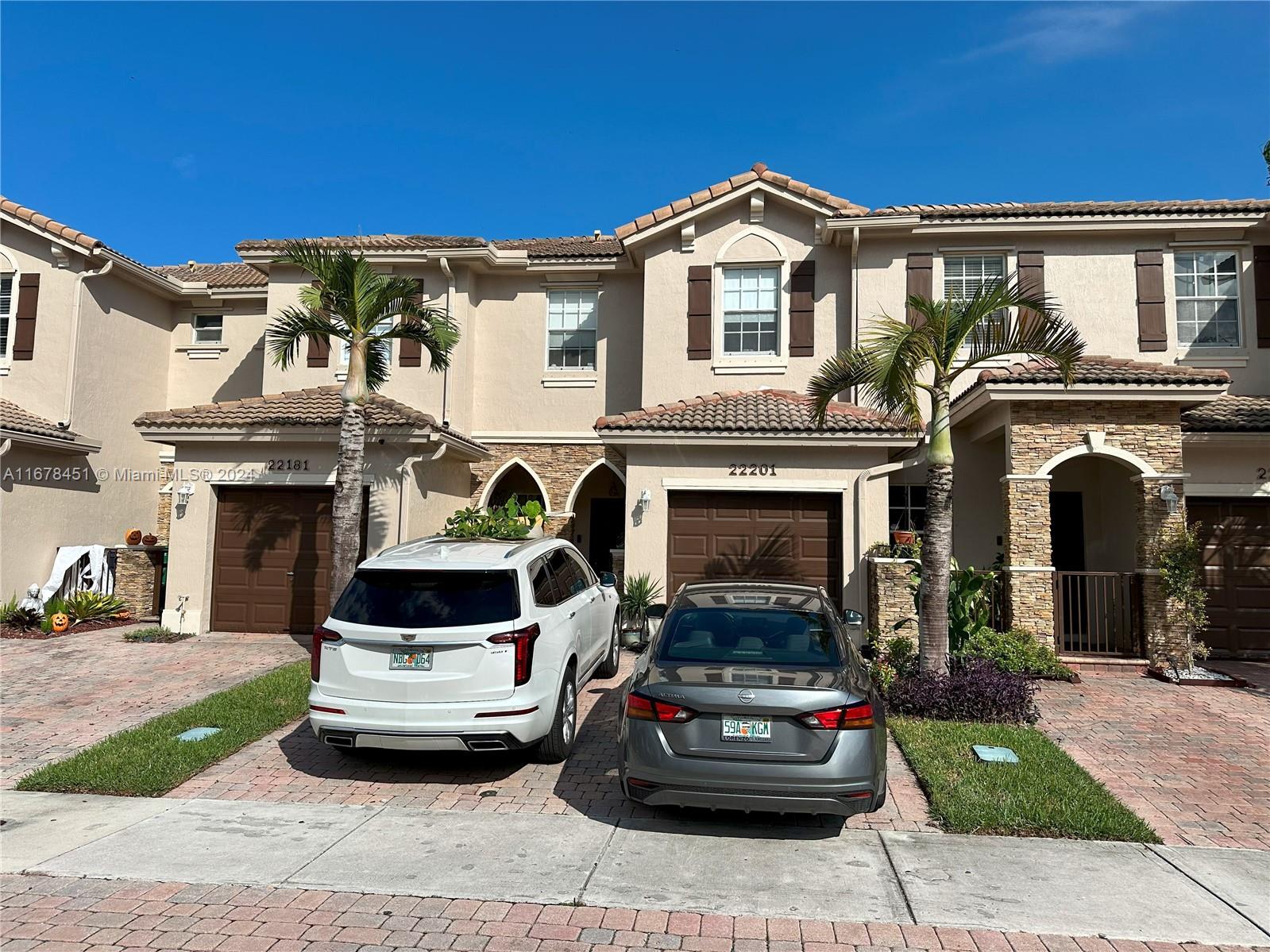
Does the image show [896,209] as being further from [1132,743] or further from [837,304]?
[1132,743]

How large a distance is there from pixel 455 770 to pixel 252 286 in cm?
1452

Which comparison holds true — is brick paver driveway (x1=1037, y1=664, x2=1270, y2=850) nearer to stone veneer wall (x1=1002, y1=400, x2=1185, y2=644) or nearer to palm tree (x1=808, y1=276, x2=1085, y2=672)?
stone veneer wall (x1=1002, y1=400, x2=1185, y2=644)

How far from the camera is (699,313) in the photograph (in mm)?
14555

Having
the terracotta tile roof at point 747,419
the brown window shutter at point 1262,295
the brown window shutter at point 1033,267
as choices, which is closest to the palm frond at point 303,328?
the terracotta tile roof at point 747,419

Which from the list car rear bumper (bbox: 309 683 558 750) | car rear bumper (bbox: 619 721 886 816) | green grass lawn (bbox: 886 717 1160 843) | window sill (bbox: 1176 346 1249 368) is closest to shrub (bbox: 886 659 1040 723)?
green grass lawn (bbox: 886 717 1160 843)

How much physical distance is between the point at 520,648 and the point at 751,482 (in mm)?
6893

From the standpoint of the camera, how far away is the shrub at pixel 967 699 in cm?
779

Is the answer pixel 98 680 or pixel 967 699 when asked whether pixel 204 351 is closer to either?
pixel 98 680

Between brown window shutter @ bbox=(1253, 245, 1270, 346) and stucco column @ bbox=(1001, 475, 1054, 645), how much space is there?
6.36 meters

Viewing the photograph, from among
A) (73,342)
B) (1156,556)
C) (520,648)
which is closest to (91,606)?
(73,342)

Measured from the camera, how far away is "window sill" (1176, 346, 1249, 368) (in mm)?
13586

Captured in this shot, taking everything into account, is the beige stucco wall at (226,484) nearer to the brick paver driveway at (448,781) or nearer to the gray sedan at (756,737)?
the brick paver driveway at (448,781)

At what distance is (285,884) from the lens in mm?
4496

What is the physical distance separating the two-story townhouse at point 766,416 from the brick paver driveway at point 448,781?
526 cm
